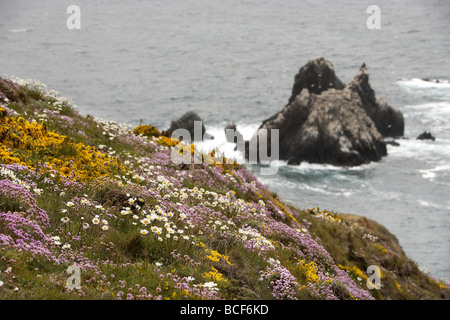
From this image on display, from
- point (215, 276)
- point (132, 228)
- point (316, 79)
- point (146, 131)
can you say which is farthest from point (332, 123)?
point (215, 276)

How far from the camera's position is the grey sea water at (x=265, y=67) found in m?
63.2

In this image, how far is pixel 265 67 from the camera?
399 ft

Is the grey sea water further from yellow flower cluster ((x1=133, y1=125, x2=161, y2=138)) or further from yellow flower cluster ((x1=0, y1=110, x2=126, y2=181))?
yellow flower cluster ((x1=0, y1=110, x2=126, y2=181))

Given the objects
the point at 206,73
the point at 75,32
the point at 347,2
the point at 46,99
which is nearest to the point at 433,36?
the point at 347,2

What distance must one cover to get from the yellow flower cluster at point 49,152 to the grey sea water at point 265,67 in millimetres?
35298

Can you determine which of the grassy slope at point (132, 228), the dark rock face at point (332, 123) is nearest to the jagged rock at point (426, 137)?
the dark rock face at point (332, 123)

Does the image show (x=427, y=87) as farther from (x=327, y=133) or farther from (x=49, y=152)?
(x=49, y=152)

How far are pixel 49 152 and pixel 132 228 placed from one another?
427 cm

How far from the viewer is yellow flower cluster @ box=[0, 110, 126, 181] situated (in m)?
11.7

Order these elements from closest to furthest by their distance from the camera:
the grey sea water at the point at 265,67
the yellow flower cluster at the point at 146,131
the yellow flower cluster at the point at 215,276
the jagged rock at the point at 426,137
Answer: the yellow flower cluster at the point at 215,276, the yellow flower cluster at the point at 146,131, the grey sea water at the point at 265,67, the jagged rock at the point at 426,137

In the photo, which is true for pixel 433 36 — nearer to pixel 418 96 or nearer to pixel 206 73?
pixel 418 96

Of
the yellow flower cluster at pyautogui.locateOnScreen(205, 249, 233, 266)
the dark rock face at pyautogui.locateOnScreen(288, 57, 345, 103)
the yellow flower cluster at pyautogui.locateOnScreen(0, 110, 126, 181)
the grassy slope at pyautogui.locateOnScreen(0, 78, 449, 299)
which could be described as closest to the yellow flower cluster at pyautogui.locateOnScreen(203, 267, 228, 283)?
the grassy slope at pyautogui.locateOnScreen(0, 78, 449, 299)

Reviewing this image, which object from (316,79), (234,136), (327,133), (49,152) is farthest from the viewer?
(316,79)

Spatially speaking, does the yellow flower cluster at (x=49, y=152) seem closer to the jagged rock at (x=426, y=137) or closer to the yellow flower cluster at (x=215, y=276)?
the yellow flower cluster at (x=215, y=276)
